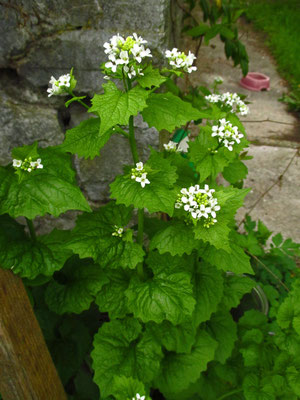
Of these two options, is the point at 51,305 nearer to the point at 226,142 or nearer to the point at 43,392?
the point at 43,392

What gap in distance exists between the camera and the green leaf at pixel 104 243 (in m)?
1.61

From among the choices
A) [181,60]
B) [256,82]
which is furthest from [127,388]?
[256,82]

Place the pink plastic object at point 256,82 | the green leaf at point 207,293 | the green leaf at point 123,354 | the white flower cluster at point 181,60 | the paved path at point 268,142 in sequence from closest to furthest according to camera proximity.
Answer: the white flower cluster at point 181,60, the green leaf at point 123,354, the green leaf at point 207,293, the paved path at point 268,142, the pink plastic object at point 256,82

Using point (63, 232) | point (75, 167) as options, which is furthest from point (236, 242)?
point (75, 167)

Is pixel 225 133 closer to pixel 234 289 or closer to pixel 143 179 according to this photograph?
pixel 143 179

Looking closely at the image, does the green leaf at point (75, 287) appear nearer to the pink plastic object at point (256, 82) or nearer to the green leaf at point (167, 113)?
the green leaf at point (167, 113)

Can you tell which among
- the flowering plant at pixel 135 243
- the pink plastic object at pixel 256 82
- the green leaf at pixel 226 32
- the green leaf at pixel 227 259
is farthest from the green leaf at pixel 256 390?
the pink plastic object at pixel 256 82

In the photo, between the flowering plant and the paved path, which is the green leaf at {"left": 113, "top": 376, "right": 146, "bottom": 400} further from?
the paved path

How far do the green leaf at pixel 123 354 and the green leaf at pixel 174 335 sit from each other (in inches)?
2.1

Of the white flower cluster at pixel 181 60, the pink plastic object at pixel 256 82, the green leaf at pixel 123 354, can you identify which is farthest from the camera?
the pink plastic object at pixel 256 82

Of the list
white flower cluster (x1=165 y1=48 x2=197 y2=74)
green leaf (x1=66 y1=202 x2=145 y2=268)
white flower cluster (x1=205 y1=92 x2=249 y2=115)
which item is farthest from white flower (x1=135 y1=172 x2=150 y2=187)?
white flower cluster (x1=205 y1=92 x2=249 y2=115)

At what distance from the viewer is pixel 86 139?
155 centimetres

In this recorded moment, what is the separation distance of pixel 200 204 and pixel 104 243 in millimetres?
460

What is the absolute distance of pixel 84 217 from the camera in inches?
69.3
